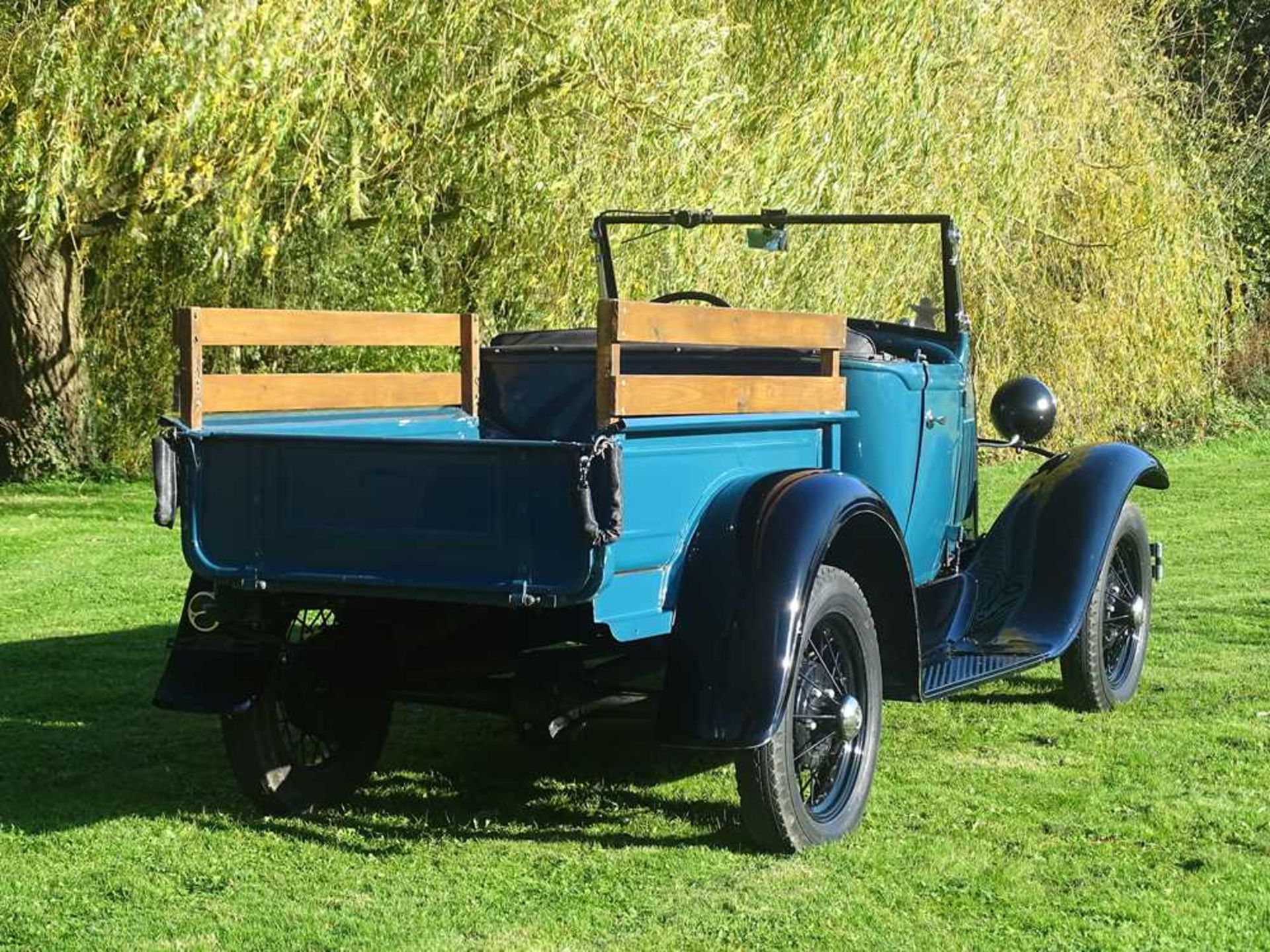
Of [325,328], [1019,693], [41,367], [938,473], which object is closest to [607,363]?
[325,328]

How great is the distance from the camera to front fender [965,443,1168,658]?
19.0 ft

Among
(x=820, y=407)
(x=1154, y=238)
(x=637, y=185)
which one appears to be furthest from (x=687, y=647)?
(x=1154, y=238)

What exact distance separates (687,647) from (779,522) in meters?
0.39

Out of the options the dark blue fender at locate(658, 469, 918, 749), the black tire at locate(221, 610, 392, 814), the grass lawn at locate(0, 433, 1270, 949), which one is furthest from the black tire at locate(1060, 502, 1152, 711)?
the black tire at locate(221, 610, 392, 814)

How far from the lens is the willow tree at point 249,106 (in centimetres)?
913

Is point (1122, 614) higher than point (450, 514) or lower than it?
lower

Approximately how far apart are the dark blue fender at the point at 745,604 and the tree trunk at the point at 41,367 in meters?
10.4

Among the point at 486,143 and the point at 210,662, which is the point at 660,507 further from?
the point at 486,143

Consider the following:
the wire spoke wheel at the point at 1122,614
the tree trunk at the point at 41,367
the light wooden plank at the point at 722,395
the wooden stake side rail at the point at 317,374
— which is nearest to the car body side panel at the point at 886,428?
the light wooden plank at the point at 722,395

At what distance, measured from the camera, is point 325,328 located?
502 cm

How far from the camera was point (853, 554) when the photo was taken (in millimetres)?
4922

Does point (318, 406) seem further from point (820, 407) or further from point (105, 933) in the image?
Result: point (105, 933)

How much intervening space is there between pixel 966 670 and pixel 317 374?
2132 mm

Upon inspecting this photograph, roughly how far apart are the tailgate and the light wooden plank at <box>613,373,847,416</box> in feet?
0.71
